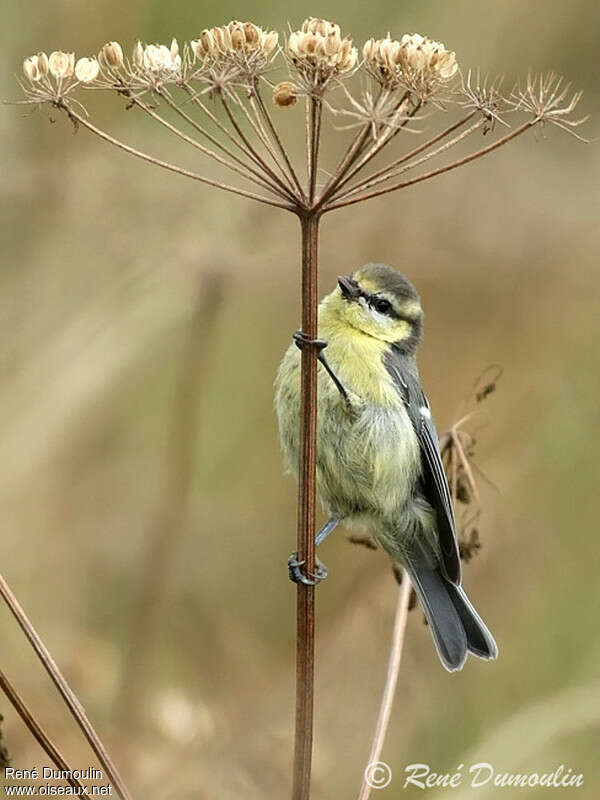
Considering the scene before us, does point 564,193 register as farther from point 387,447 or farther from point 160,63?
point 160,63

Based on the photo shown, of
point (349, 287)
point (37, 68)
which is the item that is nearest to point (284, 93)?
point (37, 68)

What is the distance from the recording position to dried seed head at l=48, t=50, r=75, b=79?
2342 mm

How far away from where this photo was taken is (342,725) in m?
3.47

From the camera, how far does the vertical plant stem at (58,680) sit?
6.57 ft

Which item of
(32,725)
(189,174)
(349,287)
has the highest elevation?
(349,287)

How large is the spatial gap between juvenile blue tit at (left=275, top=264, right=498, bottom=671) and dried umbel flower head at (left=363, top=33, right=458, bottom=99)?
4.36 ft

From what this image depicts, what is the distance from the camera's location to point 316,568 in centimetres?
349

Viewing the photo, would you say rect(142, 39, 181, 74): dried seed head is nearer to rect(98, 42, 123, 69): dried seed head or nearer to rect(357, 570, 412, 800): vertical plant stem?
rect(98, 42, 123, 69): dried seed head

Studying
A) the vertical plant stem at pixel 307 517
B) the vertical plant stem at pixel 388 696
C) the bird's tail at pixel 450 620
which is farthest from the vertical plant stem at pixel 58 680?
the bird's tail at pixel 450 620

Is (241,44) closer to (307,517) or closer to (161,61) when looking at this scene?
(161,61)

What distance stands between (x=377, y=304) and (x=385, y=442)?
0.50 meters

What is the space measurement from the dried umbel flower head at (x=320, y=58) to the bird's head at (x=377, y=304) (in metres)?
1.47

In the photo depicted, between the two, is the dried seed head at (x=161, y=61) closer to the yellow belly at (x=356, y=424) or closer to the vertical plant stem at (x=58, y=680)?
the vertical plant stem at (x=58, y=680)

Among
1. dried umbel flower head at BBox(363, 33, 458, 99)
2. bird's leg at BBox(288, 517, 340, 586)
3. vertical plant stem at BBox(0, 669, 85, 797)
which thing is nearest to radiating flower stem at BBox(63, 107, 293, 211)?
dried umbel flower head at BBox(363, 33, 458, 99)
